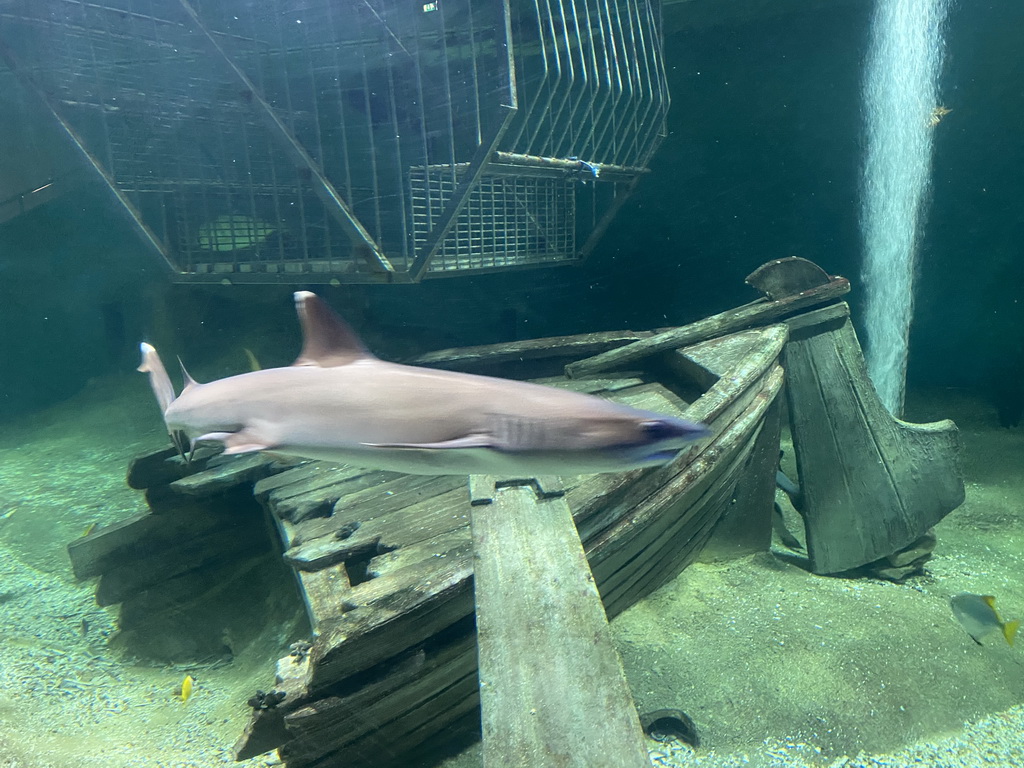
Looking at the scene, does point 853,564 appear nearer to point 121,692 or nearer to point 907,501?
point 907,501

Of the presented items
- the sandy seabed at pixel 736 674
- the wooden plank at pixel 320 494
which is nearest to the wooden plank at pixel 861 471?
the sandy seabed at pixel 736 674

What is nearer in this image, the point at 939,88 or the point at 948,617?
the point at 948,617

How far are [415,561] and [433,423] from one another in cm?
157

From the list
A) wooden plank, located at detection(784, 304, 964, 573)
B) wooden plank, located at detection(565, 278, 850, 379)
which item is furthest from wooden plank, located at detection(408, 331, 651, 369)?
wooden plank, located at detection(784, 304, 964, 573)

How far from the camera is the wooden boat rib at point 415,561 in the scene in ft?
6.95

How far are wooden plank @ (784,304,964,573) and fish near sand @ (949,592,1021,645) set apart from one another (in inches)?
52.2

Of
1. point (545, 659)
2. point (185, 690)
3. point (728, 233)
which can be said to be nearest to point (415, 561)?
point (545, 659)

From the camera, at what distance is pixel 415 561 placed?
8.30 feet

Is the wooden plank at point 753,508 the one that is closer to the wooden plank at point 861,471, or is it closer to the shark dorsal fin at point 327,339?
the wooden plank at point 861,471

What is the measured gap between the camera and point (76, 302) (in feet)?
32.9

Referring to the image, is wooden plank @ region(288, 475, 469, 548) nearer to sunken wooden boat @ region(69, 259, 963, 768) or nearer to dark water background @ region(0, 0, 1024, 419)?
sunken wooden boat @ region(69, 259, 963, 768)

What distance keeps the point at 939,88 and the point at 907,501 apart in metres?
7.24

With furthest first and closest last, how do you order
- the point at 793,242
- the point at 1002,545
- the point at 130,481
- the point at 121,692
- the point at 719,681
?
the point at 793,242 < the point at 1002,545 < the point at 130,481 < the point at 121,692 < the point at 719,681

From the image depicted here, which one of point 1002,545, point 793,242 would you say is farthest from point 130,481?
point 793,242
